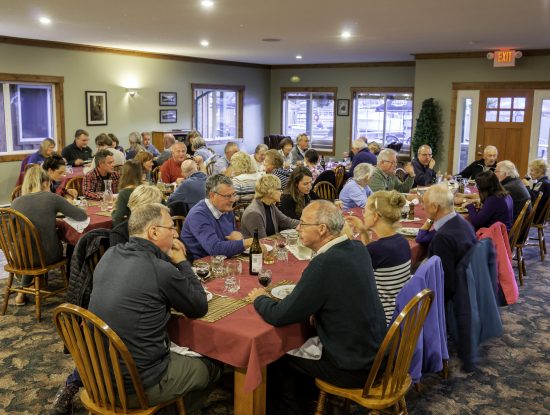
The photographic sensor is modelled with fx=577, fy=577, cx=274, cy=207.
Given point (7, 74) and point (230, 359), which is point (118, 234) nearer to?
point (230, 359)

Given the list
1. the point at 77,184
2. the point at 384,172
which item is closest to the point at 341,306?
the point at 384,172

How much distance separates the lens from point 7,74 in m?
9.54

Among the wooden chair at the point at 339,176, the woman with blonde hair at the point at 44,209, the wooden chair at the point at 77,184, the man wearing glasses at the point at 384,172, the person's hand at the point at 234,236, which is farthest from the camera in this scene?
the wooden chair at the point at 339,176

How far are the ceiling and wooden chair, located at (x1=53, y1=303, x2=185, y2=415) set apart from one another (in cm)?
421

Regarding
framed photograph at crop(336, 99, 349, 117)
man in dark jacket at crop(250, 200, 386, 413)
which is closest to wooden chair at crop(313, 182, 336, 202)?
man in dark jacket at crop(250, 200, 386, 413)

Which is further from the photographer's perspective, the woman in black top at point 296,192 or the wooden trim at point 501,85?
the wooden trim at point 501,85

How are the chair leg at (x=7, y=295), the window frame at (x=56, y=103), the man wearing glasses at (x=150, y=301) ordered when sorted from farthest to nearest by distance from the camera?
the window frame at (x=56, y=103), the chair leg at (x=7, y=295), the man wearing glasses at (x=150, y=301)

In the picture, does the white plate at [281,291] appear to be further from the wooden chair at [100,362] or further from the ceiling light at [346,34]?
the ceiling light at [346,34]

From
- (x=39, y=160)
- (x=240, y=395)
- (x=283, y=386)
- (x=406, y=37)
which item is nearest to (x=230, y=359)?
(x=240, y=395)

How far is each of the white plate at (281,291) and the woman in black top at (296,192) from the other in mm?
1920

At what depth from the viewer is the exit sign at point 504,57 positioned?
427 inches

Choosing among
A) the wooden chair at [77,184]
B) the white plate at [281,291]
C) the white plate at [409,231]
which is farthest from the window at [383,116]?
the white plate at [281,291]

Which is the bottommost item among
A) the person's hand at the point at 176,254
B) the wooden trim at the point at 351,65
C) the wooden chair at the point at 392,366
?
the wooden chair at the point at 392,366

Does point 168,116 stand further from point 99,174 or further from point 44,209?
Result: point 44,209
